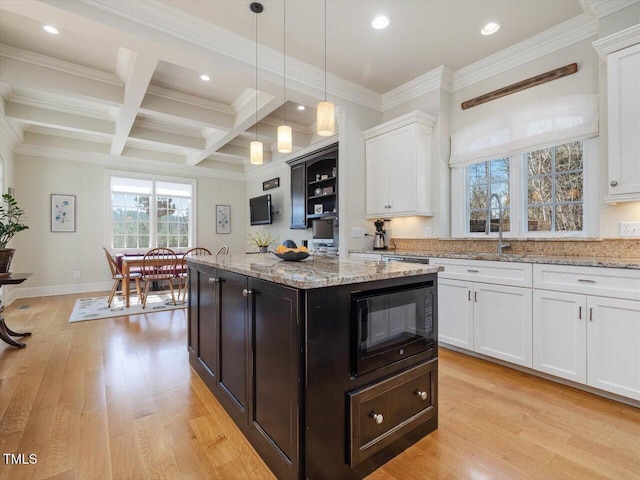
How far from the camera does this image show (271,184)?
22.9 feet

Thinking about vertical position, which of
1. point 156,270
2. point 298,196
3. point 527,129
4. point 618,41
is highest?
point 618,41

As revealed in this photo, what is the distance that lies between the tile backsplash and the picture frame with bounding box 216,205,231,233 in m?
5.10

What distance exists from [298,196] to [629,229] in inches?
174

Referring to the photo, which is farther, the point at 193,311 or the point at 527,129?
the point at 527,129

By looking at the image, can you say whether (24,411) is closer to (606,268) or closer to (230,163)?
(606,268)

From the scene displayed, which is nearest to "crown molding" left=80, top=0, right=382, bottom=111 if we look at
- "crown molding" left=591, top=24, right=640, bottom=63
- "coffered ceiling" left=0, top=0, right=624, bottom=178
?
"coffered ceiling" left=0, top=0, right=624, bottom=178

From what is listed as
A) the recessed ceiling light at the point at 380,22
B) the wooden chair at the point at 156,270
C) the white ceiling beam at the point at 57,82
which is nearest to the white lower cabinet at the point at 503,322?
the recessed ceiling light at the point at 380,22

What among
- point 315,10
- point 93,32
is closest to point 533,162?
point 315,10

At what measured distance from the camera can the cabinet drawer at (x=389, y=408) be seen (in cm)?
134

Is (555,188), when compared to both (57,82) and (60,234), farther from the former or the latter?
(60,234)

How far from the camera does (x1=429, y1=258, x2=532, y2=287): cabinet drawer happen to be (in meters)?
2.39

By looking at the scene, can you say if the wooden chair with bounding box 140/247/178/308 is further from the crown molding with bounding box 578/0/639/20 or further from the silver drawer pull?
the crown molding with bounding box 578/0/639/20

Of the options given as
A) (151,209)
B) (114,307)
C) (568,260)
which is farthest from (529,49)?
(151,209)

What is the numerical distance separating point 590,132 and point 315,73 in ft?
8.85
